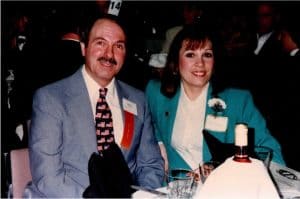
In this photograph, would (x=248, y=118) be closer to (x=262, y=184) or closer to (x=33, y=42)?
(x=262, y=184)

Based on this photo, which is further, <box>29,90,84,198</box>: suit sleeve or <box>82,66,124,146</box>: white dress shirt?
<box>82,66,124,146</box>: white dress shirt

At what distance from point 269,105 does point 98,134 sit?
3016 millimetres

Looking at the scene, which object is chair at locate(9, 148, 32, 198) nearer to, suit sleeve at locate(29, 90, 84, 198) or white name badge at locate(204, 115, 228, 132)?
suit sleeve at locate(29, 90, 84, 198)

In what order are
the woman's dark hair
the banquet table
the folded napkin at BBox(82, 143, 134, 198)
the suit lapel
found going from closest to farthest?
the folded napkin at BBox(82, 143, 134, 198) → the banquet table → the suit lapel → the woman's dark hair

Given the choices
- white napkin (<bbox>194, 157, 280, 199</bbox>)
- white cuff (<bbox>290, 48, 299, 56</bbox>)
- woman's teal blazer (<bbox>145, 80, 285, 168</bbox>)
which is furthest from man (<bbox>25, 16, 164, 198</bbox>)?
white cuff (<bbox>290, 48, 299, 56</bbox>)

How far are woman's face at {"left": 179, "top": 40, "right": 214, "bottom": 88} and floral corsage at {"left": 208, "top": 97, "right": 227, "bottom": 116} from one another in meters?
0.11

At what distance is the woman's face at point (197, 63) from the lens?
2287 millimetres

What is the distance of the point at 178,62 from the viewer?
2.43 meters

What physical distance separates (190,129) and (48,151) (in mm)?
899

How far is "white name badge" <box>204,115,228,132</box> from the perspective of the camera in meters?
2.22

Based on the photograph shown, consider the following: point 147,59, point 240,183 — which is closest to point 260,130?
point 240,183

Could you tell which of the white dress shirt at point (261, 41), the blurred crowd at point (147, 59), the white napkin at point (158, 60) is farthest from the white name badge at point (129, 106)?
the white dress shirt at point (261, 41)

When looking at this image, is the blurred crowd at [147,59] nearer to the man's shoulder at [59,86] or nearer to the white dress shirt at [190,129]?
the white dress shirt at [190,129]

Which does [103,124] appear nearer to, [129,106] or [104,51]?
[129,106]
